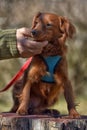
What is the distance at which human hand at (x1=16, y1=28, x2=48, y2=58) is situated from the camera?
378 centimetres

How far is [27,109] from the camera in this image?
414 centimetres

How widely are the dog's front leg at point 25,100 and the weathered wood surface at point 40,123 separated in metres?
0.16

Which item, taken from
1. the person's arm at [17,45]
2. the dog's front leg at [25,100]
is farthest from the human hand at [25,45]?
the dog's front leg at [25,100]

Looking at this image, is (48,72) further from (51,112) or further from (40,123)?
(40,123)

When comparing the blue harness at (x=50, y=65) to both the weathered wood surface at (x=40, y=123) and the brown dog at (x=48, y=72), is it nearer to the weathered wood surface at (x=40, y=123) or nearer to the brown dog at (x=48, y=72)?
the brown dog at (x=48, y=72)

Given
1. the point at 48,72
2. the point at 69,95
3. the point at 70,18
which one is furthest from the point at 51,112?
the point at 70,18

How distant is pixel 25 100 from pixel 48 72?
10.7 inches

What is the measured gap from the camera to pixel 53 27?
4230 millimetres

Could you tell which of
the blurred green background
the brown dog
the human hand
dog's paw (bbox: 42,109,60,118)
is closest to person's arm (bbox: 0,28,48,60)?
the human hand

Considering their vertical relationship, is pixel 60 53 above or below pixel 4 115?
above

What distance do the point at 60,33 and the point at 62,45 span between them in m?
0.10

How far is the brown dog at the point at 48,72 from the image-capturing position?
413cm

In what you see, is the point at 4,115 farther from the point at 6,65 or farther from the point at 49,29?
the point at 6,65

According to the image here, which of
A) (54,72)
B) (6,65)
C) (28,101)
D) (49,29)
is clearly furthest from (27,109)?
(6,65)
